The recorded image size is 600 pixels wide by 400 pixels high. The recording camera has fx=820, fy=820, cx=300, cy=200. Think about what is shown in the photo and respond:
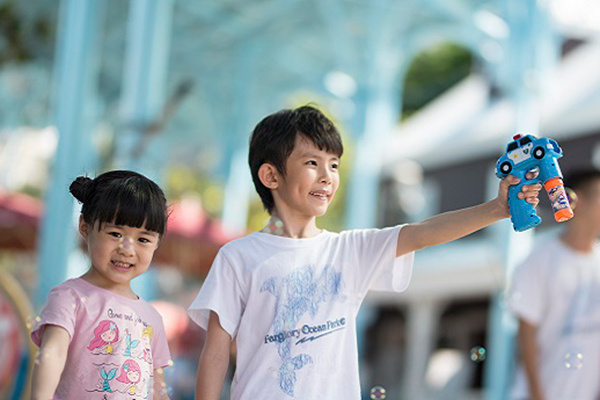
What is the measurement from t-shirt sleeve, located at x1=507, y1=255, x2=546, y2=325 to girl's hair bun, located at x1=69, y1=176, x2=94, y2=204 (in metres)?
1.91

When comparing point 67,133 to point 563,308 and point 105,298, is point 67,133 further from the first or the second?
point 105,298

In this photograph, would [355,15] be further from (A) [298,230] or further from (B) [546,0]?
(A) [298,230]

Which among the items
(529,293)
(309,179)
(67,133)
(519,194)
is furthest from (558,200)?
(67,133)

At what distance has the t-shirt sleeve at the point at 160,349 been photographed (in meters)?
1.99

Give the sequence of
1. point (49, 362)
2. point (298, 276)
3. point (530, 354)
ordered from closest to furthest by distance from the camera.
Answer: point (49, 362), point (298, 276), point (530, 354)

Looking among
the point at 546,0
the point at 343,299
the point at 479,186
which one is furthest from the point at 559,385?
the point at 479,186

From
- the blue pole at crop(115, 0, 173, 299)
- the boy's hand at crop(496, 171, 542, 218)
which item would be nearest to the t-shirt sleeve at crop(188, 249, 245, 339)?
the boy's hand at crop(496, 171, 542, 218)

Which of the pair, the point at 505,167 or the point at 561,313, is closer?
the point at 505,167

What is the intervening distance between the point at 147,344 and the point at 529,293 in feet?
5.95

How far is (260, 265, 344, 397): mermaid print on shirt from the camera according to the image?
6.50ft

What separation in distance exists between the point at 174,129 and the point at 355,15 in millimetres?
6507

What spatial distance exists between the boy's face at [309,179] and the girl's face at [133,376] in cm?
59

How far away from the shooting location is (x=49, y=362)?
1700 mm

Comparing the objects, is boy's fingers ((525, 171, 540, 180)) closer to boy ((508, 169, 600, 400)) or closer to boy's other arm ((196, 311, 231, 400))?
boy's other arm ((196, 311, 231, 400))
